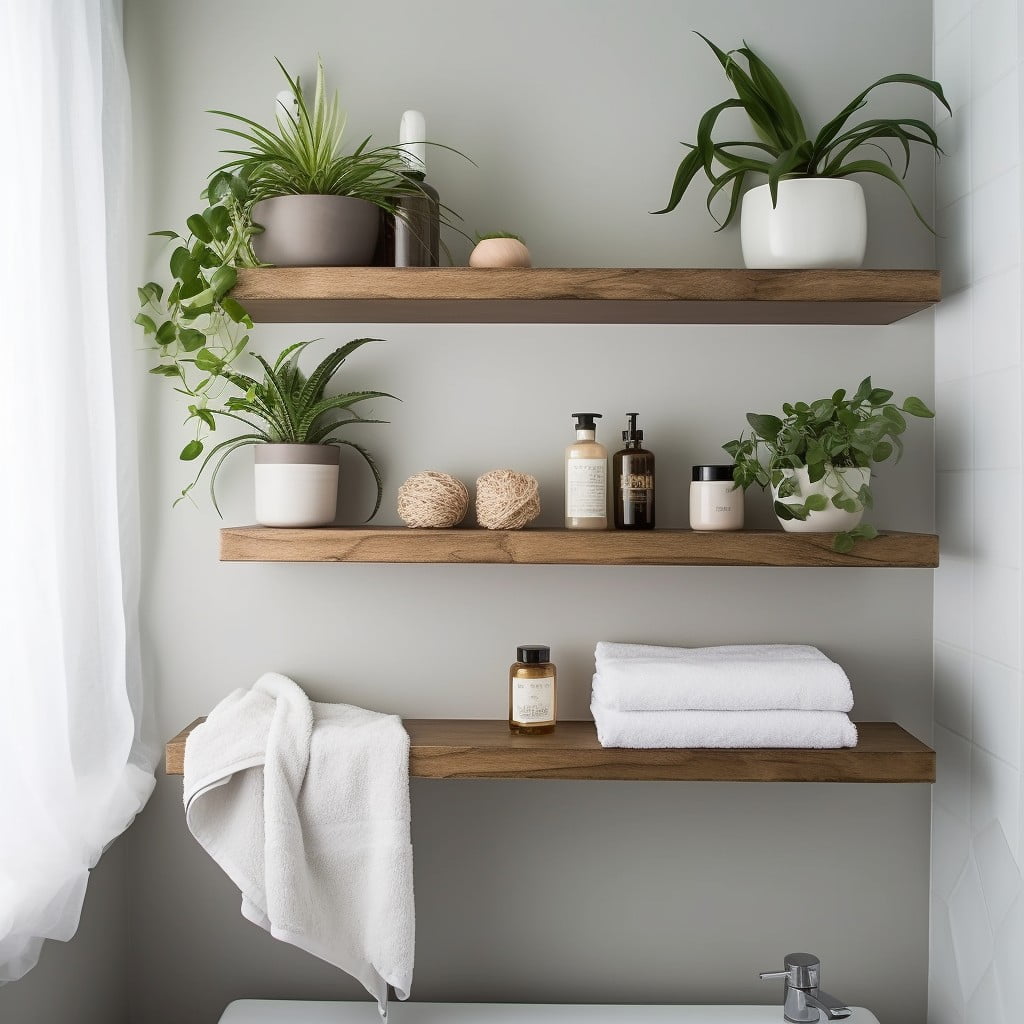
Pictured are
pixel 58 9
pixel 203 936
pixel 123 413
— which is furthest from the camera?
pixel 203 936

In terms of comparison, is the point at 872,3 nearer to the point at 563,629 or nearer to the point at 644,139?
the point at 644,139

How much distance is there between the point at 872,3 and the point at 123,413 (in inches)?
49.6

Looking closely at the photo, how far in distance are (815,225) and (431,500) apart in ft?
2.09

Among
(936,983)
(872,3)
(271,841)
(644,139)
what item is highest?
(872,3)

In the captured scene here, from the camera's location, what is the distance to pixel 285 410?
1297mm

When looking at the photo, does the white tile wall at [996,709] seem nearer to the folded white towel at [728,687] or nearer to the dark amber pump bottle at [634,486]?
the folded white towel at [728,687]

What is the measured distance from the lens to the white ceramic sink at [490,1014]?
51.2 inches

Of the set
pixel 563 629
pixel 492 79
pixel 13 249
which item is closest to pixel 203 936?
pixel 563 629

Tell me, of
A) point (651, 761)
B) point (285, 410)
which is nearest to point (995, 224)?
point (651, 761)

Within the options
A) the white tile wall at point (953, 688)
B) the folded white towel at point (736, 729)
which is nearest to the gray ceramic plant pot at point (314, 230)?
the folded white towel at point (736, 729)

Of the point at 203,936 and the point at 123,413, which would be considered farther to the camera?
the point at 203,936

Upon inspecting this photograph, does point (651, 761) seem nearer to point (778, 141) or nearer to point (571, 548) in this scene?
point (571, 548)

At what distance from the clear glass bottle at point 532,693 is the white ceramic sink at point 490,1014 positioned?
420 millimetres

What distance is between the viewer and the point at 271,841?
117cm
